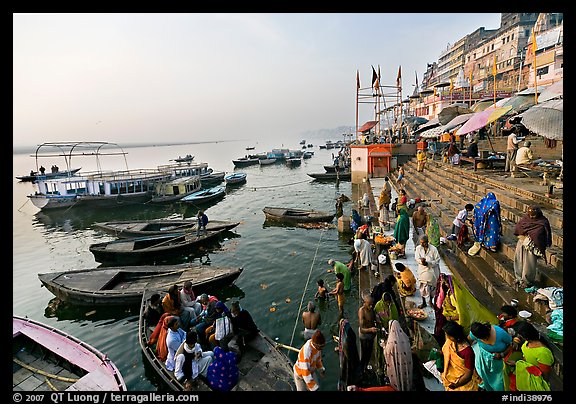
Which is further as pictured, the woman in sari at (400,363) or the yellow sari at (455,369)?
the woman in sari at (400,363)

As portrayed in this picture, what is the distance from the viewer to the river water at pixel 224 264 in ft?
29.9

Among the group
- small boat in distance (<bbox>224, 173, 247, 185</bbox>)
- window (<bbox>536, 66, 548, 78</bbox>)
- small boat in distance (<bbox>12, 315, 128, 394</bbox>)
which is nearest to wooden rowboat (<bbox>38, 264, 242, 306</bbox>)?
small boat in distance (<bbox>12, 315, 128, 394</bbox>)

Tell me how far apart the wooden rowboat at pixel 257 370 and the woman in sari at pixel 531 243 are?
16.4 feet

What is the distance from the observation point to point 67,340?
754cm

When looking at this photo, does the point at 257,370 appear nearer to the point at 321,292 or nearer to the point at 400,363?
the point at 400,363

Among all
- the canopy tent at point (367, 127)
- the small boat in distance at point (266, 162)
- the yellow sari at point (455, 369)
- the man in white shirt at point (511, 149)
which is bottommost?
the yellow sari at point (455, 369)

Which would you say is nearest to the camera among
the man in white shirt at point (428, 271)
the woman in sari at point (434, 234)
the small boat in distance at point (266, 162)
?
the man in white shirt at point (428, 271)

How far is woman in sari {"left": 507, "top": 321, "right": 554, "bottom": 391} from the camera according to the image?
3.43 metres

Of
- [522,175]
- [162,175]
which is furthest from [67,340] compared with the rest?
[162,175]

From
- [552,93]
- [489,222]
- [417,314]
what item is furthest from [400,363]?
[552,93]

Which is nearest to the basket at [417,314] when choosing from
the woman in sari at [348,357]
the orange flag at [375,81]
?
the woman in sari at [348,357]

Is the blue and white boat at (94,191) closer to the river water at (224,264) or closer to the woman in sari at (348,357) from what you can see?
the river water at (224,264)
